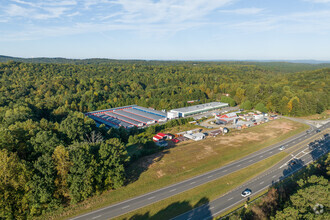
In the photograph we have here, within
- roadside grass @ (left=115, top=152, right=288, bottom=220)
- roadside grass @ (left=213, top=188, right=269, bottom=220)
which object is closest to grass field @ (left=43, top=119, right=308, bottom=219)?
roadside grass @ (left=115, top=152, right=288, bottom=220)

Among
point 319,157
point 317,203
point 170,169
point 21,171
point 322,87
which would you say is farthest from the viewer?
point 322,87

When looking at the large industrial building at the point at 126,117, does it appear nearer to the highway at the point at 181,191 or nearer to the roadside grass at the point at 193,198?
the highway at the point at 181,191

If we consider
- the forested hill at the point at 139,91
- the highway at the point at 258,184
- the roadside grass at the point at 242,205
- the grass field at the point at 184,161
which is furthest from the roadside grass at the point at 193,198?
the forested hill at the point at 139,91

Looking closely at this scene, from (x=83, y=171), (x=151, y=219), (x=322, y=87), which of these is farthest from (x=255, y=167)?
(x=322, y=87)

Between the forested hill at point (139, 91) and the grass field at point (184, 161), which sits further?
the forested hill at point (139, 91)

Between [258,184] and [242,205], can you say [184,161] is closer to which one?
[258,184]

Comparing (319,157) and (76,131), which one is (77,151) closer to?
(76,131)

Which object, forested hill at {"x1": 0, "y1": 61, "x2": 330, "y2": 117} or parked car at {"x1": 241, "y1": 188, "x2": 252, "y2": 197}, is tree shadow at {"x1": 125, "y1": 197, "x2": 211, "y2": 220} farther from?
forested hill at {"x1": 0, "y1": 61, "x2": 330, "y2": 117}
